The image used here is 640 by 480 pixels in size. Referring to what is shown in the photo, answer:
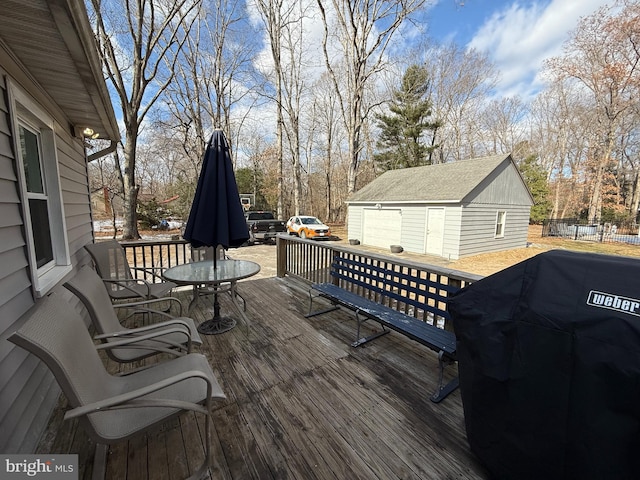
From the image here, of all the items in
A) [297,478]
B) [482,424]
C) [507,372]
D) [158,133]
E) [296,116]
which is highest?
[296,116]

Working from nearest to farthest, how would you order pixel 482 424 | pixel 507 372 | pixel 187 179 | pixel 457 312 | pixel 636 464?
1. pixel 636 464
2. pixel 507 372
3. pixel 482 424
4. pixel 457 312
5. pixel 187 179

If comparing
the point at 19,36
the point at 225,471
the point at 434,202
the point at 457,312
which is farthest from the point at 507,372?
the point at 434,202

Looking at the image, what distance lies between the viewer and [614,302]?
112 centimetres

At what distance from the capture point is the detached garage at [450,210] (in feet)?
32.8

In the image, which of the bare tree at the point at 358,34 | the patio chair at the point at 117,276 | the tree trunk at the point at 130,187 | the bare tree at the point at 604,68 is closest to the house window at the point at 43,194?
the patio chair at the point at 117,276

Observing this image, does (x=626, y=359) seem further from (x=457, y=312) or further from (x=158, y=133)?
(x=158, y=133)

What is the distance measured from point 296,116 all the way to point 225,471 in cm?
1918

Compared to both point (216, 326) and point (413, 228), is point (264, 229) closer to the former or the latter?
point (413, 228)

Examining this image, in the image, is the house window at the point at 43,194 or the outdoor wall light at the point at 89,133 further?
the outdoor wall light at the point at 89,133

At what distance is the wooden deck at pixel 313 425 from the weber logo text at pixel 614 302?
118cm

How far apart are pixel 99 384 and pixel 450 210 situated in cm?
1046

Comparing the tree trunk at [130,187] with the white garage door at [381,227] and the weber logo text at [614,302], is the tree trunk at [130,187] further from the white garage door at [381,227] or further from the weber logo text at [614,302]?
the weber logo text at [614,302]

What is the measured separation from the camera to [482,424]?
150cm

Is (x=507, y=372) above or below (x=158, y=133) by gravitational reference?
below
